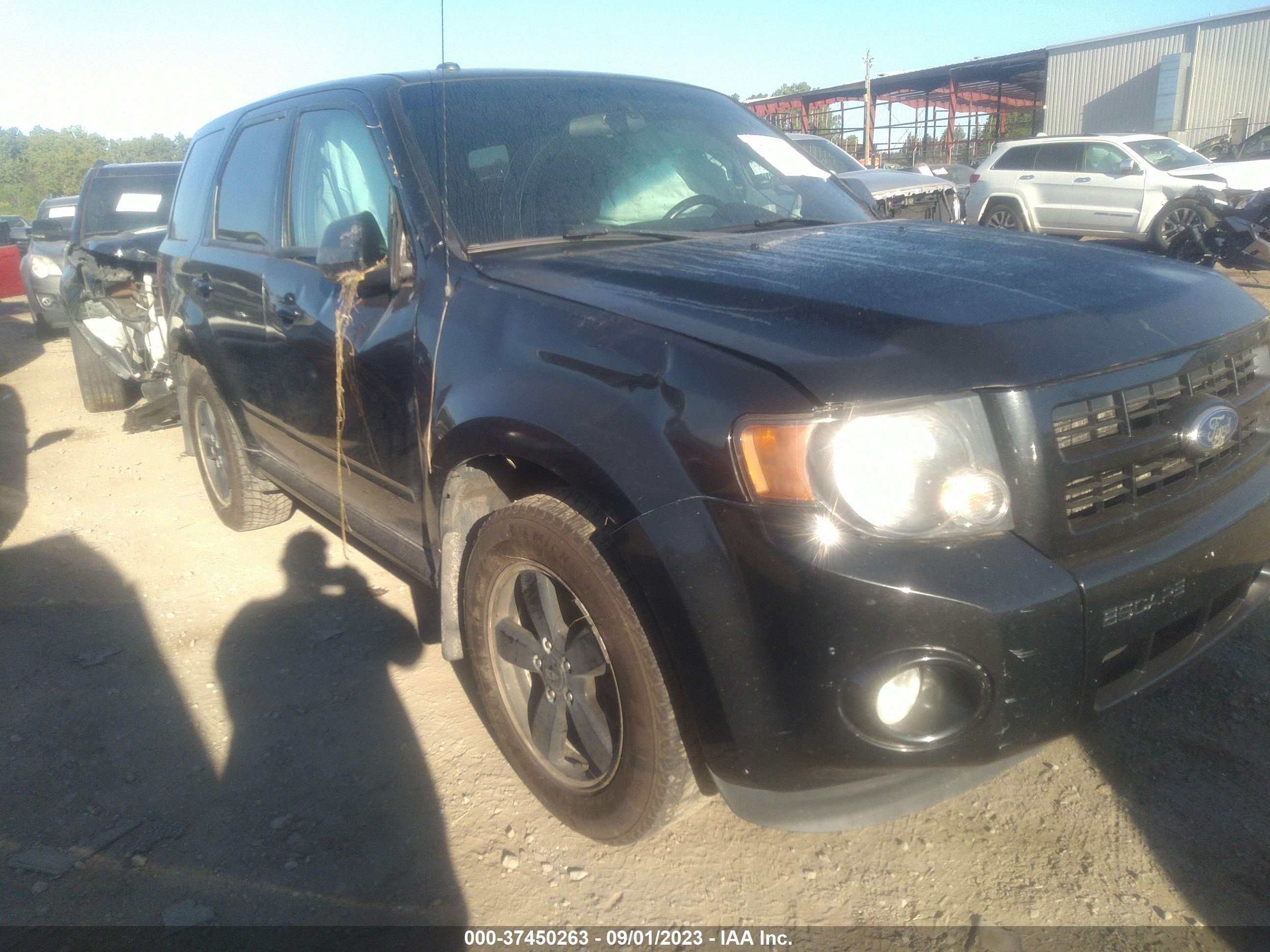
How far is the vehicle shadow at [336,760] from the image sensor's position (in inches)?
85.7

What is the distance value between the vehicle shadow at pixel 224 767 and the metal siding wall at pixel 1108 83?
92.8 ft

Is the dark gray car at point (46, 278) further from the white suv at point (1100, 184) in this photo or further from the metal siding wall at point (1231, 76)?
the metal siding wall at point (1231, 76)

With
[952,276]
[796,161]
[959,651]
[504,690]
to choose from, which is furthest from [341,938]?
[796,161]

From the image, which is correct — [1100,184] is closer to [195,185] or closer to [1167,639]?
[195,185]

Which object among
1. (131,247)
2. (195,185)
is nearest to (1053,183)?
(131,247)

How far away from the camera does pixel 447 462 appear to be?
2.30m

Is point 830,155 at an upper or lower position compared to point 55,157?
lower

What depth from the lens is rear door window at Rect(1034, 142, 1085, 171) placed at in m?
12.9

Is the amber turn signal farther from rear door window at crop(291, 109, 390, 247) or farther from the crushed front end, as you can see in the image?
the crushed front end

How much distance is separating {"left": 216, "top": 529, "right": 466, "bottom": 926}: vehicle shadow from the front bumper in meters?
0.90

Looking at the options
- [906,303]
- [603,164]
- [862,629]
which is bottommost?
[862,629]

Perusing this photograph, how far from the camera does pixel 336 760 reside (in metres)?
2.65

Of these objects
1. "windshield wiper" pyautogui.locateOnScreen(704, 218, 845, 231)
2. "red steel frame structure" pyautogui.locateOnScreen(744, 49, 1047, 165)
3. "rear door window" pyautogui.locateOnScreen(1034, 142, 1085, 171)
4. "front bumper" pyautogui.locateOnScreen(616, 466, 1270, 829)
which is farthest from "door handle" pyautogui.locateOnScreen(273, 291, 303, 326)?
"red steel frame structure" pyautogui.locateOnScreen(744, 49, 1047, 165)

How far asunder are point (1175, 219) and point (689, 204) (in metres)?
11.2
